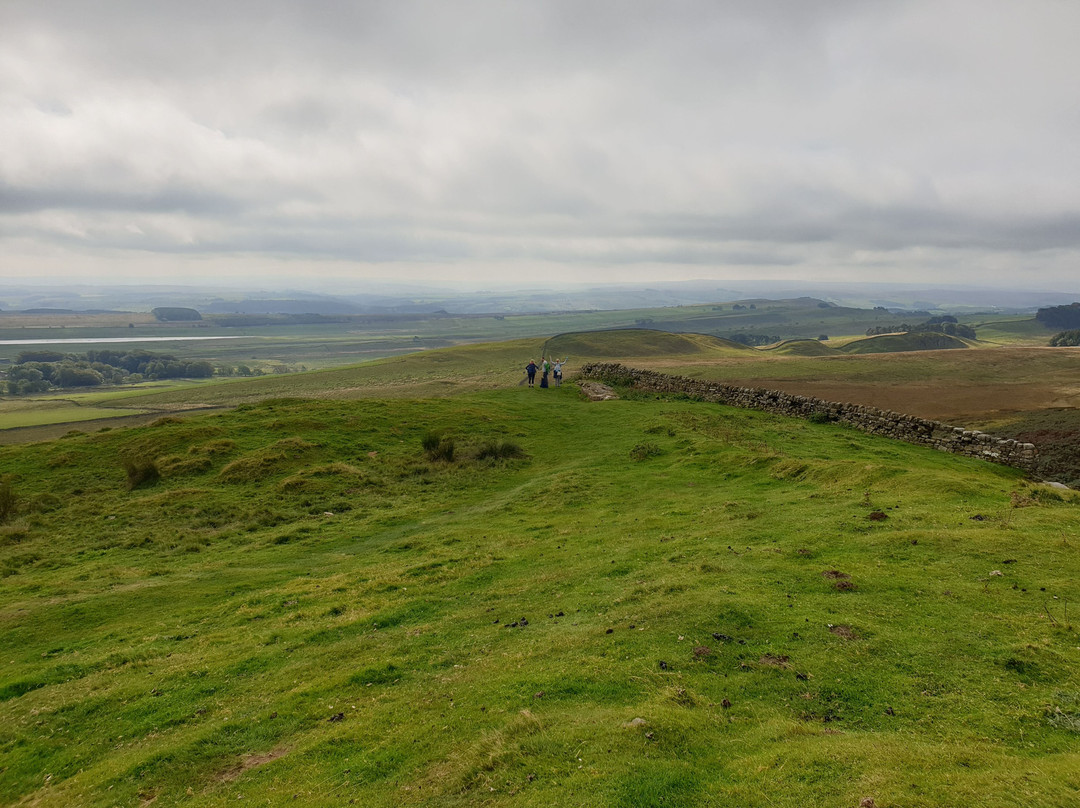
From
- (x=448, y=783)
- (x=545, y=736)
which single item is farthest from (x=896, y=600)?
(x=448, y=783)

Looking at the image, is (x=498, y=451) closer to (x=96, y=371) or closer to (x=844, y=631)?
(x=844, y=631)

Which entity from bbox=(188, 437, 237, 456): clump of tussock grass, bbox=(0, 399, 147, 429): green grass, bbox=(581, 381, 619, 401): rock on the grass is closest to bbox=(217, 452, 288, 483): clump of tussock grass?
bbox=(188, 437, 237, 456): clump of tussock grass

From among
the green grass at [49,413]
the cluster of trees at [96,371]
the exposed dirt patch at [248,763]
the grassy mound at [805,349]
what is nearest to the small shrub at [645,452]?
the exposed dirt patch at [248,763]

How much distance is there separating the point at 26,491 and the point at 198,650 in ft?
64.2

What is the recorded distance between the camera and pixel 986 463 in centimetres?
2309

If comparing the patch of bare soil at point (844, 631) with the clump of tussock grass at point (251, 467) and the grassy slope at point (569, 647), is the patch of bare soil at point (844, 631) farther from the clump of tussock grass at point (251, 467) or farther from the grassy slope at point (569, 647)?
the clump of tussock grass at point (251, 467)

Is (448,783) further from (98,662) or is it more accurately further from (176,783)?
(98,662)

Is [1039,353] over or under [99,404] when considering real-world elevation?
over

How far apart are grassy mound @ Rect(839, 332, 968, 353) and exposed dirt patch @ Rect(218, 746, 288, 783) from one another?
126 meters

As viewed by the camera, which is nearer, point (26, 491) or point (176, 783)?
point (176, 783)

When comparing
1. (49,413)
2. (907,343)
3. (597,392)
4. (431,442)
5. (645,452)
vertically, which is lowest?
(49,413)

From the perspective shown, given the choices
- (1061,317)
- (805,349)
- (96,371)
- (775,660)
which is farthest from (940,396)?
(1061,317)

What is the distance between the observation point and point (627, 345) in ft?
327

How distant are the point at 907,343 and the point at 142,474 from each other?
135963 millimetres
